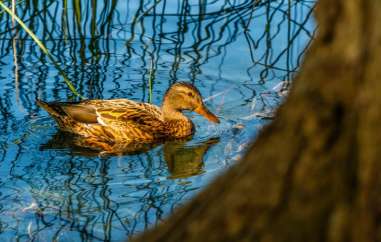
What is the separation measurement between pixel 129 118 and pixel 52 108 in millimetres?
867

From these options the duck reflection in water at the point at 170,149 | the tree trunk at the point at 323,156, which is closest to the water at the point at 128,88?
the duck reflection in water at the point at 170,149

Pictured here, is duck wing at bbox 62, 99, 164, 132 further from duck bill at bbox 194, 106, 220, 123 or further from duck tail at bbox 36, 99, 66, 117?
duck bill at bbox 194, 106, 220, 123

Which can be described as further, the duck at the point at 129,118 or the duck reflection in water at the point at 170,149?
the duck at the point at 129,118

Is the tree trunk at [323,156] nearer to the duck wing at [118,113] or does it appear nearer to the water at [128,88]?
the water at [128,88]

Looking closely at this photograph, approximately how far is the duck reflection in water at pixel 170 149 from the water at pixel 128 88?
17mm

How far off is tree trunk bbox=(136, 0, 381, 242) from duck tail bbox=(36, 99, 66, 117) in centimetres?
581

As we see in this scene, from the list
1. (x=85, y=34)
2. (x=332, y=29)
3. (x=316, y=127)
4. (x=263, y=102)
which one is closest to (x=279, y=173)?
(x=316, y=127)

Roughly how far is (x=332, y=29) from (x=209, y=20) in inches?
298

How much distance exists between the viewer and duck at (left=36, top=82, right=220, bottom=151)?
830 centimetres

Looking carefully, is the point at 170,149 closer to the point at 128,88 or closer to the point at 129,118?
the point at 129,118

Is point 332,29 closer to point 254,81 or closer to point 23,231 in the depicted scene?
point 23,231

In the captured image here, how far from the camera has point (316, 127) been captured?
90.2 inches

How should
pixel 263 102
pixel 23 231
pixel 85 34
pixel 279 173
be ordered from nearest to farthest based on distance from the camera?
pixel 279 173 < pixel 23 231 < pixel 263 102 < pixel 85 34

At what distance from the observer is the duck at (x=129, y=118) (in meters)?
8.30
